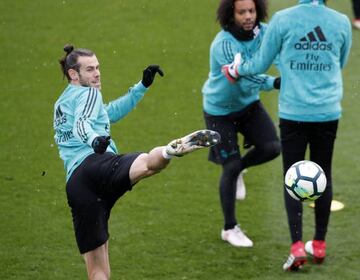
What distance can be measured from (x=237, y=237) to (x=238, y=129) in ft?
3.18

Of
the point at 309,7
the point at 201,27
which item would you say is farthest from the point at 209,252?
the point at 201,27

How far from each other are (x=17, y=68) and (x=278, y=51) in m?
6.99

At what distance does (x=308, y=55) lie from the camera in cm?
633

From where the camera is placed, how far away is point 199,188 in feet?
28.5

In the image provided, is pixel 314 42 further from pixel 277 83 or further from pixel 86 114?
pixel 86 114

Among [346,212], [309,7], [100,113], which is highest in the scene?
[309,7]

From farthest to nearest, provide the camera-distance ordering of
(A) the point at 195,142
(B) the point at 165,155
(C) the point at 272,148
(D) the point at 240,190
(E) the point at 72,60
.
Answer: (D) the point at 240,190 < (C) the point at 272,148 < (E) the point at 72,60 < (B) the point at 165,155 < (A) the point at 195,142

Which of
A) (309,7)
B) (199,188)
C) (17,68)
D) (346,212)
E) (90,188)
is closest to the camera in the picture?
(90,188)

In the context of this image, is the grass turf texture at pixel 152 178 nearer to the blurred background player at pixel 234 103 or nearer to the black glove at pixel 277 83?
the blurred background player at pixel 234 103

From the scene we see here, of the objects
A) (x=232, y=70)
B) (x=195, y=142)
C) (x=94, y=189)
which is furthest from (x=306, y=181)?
(x=94, y=189)

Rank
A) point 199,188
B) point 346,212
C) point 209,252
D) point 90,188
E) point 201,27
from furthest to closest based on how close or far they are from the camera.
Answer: point 201,27 → point 199,188 → point 346,212 → point 209,252 → point 90,188

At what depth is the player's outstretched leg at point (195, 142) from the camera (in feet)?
17.0

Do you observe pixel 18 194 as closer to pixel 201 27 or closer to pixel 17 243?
pixel 17 243

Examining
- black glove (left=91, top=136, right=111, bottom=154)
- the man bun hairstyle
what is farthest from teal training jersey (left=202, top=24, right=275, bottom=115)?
black glove (left=91, top=136, right=111, bottom=154)
